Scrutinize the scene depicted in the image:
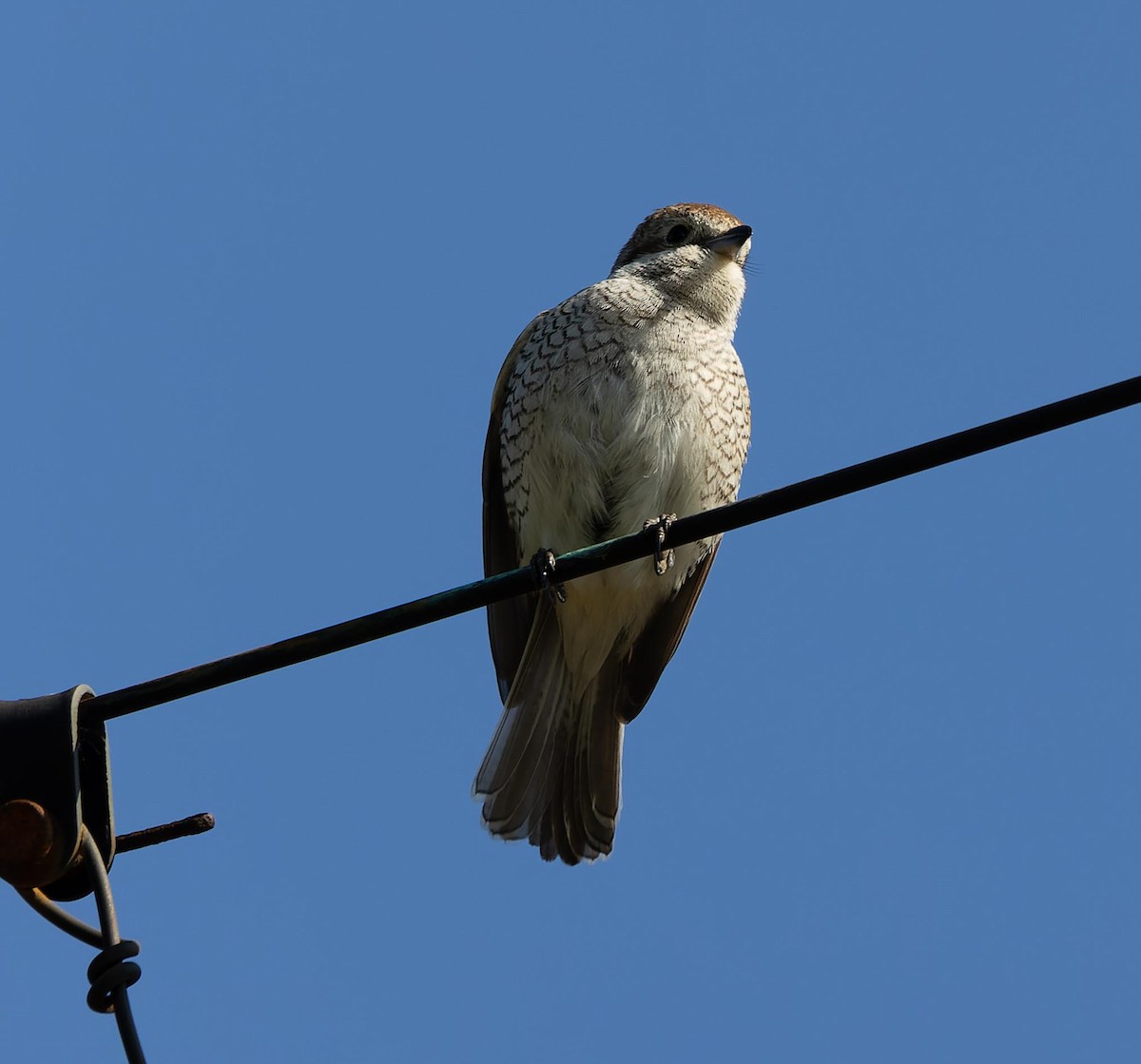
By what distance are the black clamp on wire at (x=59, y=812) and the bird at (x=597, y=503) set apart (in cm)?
337

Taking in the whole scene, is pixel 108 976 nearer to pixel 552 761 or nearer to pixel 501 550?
pixel 552 761

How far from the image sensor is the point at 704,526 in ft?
13.8

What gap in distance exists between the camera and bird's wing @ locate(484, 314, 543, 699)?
7.37 metres

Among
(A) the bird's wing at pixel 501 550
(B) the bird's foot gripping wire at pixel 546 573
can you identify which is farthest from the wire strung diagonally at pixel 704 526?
(A) the bird's wing at pixel 501 550

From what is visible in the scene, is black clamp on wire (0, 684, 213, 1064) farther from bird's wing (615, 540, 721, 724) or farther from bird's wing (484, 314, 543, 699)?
bird's wing (615, 540, 721, 724)

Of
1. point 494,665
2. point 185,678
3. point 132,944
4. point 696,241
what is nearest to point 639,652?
point 494,665

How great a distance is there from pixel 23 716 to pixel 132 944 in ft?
2.38

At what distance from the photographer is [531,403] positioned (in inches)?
277

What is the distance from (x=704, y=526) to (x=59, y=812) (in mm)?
1789

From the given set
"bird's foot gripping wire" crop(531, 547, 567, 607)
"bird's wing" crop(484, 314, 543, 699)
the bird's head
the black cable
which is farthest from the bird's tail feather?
the black cable

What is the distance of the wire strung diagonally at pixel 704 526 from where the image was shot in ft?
11.7

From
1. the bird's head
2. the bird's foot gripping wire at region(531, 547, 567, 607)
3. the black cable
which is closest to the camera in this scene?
the black cable

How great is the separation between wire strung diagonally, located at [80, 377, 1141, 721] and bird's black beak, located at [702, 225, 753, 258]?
3890 mm

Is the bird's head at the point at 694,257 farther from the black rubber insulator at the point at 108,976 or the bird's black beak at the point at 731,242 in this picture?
the black rubber insulator at the point at 108,976
